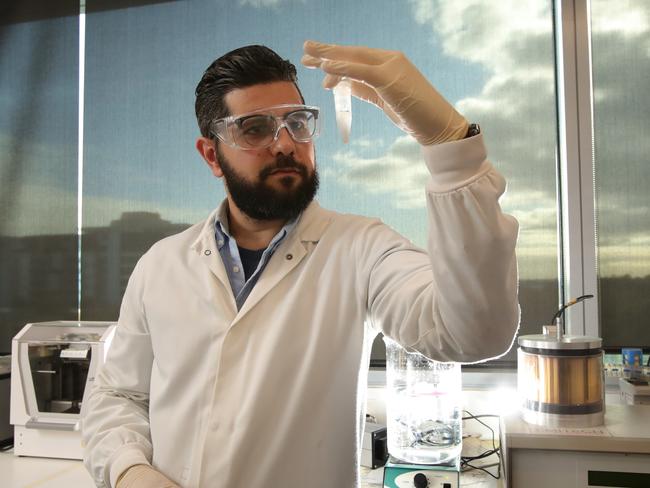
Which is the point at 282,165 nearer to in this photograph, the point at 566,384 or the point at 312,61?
the point at 312,61

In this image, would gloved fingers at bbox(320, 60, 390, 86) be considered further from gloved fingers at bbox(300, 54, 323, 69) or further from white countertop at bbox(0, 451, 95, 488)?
white countertop at bbox(0, 451, 95, 488)

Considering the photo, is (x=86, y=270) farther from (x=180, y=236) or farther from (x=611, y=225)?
(x=611, y=225)

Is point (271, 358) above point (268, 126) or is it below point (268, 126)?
below

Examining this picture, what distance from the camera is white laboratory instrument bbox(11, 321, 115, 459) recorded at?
6.82 ft

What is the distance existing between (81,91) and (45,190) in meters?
0.49

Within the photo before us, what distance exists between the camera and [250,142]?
1290 millimetres

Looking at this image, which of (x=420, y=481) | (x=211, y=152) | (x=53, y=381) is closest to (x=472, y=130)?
(x=211, y=152)

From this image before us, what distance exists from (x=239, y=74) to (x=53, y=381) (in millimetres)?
1477

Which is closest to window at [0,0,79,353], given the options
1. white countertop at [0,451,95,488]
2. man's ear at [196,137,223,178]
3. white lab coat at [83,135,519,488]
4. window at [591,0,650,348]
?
white countertop at [0,451,95,488]

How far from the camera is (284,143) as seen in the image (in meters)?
1.26

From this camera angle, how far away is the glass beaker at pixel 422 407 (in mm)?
1821

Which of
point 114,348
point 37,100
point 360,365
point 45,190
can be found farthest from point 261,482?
point 37,100

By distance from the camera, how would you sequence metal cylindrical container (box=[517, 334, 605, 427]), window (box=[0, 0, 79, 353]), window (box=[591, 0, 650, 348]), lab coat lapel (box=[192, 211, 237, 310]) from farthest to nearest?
window (box=[0, 0, 79, 353]), window (box=[591, 0, 650, 348]), metal cylindrical container (box=[517, 334, 605, 427]), lab coat lapel (box=[192, 211, 237, 310])

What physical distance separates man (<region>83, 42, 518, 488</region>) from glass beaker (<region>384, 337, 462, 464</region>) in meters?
0.67
